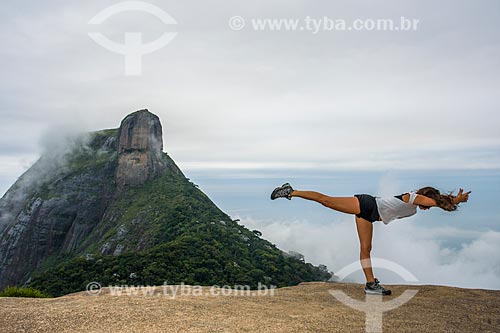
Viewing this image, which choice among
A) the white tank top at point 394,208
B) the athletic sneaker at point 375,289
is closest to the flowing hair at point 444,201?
the white tank top at point 394,208

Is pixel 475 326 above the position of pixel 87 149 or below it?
below

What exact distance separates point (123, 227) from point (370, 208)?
56080 mm

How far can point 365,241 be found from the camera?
860 centimetres

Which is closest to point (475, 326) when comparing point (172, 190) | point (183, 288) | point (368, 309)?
point (368, 309)

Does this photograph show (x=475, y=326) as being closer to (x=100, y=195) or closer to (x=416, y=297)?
(x=416, y=297)

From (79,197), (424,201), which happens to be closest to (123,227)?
(79,197)

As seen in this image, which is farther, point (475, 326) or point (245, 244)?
Answer: point (245, 244)

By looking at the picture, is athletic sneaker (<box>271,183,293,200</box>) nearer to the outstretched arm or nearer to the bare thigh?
the bare thigh

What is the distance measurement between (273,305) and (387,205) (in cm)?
297

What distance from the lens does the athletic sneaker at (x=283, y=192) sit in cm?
887

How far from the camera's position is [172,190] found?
2665 inches

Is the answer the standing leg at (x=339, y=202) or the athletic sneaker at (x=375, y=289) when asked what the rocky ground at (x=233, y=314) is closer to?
the athletic sneaker at (x=375, y=289)

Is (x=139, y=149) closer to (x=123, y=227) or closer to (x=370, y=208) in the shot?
(x=123, y=227)

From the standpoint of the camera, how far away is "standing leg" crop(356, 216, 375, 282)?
27.8 feet
